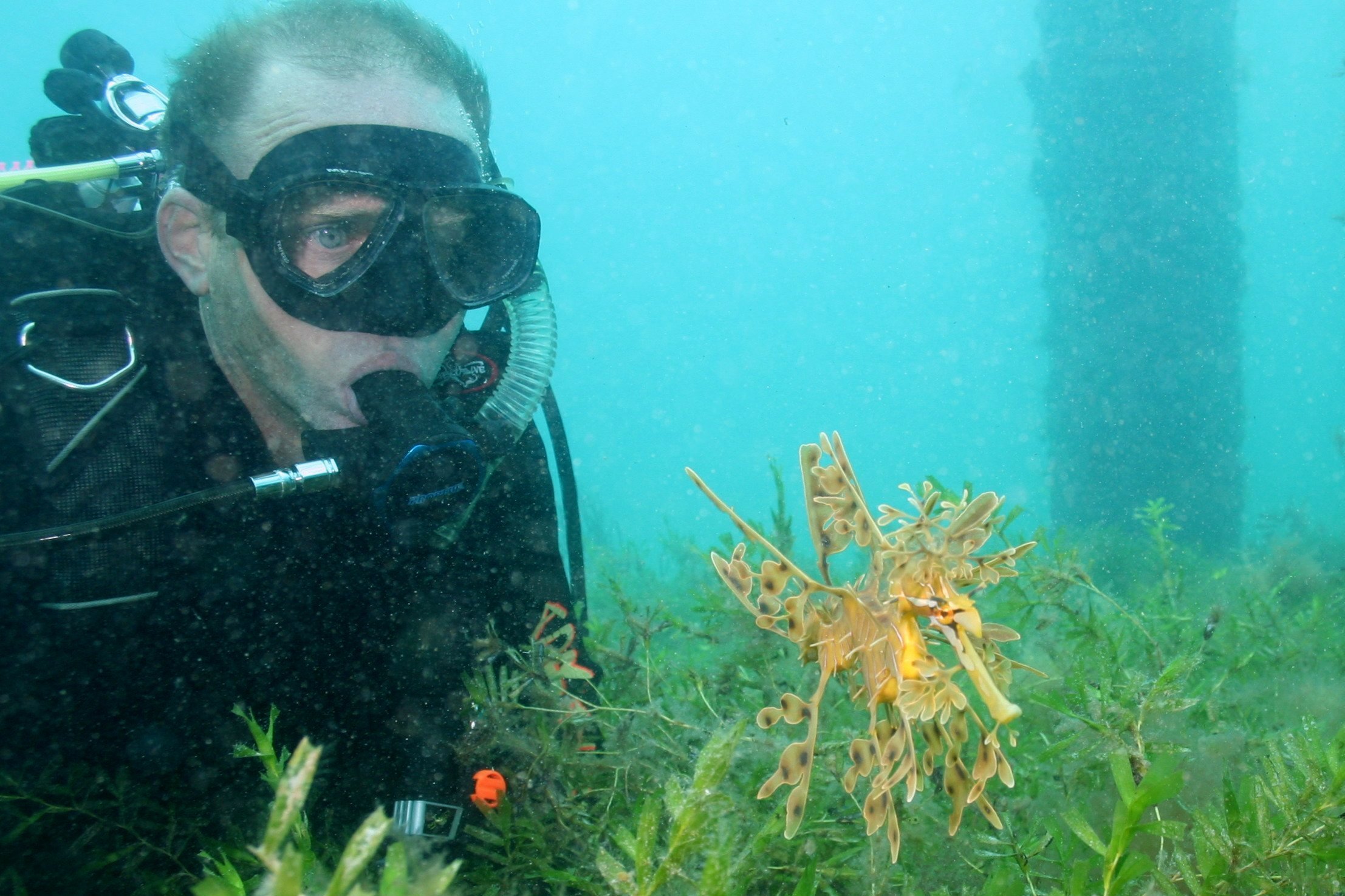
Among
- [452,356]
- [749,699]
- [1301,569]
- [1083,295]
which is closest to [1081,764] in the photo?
[749,699]

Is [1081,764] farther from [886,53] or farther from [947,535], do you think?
[886,53]

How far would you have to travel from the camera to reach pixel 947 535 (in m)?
1.18

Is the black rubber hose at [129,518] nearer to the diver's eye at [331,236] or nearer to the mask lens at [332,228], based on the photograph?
the mask lens at [332,228]

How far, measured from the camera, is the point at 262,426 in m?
2.97

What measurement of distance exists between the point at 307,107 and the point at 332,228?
0.50 meters

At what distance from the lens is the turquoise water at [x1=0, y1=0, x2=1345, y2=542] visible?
93.6 m

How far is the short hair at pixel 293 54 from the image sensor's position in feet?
9.40

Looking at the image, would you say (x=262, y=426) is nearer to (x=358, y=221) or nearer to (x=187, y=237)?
(x=187, y=237)

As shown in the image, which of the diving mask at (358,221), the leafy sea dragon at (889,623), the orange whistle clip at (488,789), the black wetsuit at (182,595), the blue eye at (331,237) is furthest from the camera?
the blue eye at (331,237)

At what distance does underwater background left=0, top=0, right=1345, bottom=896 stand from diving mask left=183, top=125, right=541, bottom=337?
1.25 m

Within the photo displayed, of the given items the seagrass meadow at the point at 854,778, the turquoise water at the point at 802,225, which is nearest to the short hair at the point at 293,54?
the seagrass meadow at the point at 854,778

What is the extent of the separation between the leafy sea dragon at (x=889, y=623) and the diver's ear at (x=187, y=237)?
2.59 m

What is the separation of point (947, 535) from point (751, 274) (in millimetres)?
126276

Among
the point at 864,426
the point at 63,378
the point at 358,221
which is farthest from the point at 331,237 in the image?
the point at 864,426
